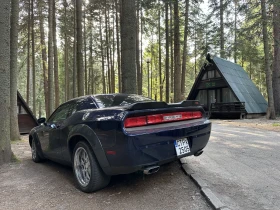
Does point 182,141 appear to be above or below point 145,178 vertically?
above

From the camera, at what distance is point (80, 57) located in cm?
1170

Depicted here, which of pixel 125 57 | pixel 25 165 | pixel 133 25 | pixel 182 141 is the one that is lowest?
pixel 25 165

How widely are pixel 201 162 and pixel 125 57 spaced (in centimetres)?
341

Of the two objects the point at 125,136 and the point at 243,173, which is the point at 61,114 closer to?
the point at 125,136

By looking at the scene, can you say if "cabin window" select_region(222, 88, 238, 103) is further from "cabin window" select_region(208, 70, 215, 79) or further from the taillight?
the taillight

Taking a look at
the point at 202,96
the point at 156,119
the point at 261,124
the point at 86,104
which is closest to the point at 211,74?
the point at 202,96

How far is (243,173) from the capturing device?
4020mm

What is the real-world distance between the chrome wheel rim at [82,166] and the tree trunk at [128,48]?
9.25ft

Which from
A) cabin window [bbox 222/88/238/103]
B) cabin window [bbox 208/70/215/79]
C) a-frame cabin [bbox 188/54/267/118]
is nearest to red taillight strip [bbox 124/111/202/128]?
a-frame cabin [bbox 188/54/267/118]

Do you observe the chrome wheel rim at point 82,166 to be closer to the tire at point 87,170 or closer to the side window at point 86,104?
the tire at point 87,170

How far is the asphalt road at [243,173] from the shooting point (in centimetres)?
295

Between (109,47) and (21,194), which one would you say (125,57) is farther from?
(109,47)

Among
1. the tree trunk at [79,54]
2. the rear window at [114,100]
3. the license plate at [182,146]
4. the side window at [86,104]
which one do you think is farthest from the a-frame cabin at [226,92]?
the side window at [86,104]

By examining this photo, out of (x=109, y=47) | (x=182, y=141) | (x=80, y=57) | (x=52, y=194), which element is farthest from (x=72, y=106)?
(x=109, y=47)
